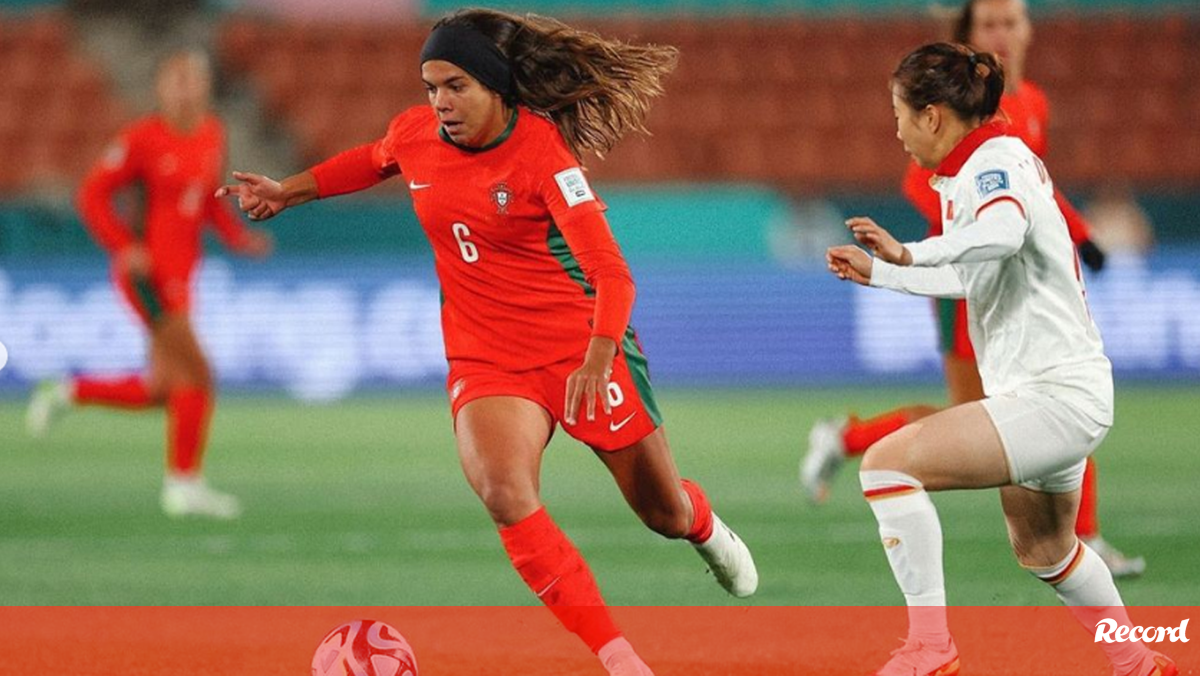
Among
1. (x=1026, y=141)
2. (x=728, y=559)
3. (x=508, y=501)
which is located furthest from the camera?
(x=1026, y=141)

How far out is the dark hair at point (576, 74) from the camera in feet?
20.4

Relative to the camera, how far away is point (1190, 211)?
19.9 metres

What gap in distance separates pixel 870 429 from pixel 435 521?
247 cm

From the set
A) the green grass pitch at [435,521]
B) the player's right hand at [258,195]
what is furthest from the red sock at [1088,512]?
the player's right hand at [258,195]

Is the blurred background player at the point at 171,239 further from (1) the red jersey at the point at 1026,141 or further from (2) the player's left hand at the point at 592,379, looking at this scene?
(2) the player's left hand at the point at 592,379

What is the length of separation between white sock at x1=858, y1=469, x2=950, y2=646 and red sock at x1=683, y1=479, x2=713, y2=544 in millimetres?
1131

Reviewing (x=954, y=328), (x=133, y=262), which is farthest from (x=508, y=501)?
(x=133, y=262)

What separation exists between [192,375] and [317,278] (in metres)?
→ 6.32

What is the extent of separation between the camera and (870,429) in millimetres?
9656

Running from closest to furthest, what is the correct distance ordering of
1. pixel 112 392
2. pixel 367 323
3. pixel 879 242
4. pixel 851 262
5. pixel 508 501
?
pixel 879 242, pixel 851 262, pixel 508 501, pixel 112 392, pixel 367 323

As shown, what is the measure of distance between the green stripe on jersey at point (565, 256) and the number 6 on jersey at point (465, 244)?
24 centimetres

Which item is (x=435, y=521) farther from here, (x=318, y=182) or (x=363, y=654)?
(x=363, y=654)

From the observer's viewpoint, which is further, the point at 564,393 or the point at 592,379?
the point at 564,393

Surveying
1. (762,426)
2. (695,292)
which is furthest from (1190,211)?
(762,426)
